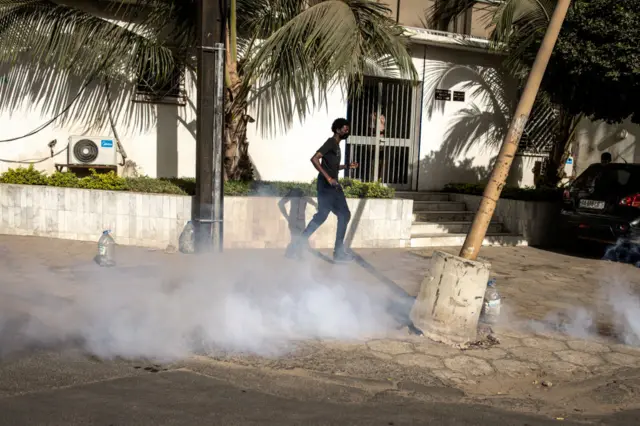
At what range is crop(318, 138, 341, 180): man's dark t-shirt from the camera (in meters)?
7.87

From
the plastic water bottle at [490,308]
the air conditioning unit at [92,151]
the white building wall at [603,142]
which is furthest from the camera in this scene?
the white building wall at [603,142]

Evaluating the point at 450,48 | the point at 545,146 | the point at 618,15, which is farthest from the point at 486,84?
the point at 618,15

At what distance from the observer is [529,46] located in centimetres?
1031

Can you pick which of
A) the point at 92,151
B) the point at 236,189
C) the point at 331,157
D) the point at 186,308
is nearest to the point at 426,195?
the point at 236,189

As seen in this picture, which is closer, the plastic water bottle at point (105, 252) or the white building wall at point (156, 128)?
the plastic water bottle at point (105, 252)

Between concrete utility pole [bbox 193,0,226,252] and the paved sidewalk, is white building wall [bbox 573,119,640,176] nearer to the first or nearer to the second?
the paved sidewalk

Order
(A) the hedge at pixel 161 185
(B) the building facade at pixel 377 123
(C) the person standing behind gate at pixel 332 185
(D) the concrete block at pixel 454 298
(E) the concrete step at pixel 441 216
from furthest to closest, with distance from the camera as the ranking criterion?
1. (E) the concrete step at pixel 441 216
2. (B) the building facade at pixel 377 123
3. (A) the hedge at pixel 161 185
4. (C) the person standing behind gate at pixel 332 185
5. (D) the concrete block at pixel 454 298

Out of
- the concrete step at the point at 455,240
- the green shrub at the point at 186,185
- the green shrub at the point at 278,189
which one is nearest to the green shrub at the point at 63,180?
the green shrub at the point at 186,185

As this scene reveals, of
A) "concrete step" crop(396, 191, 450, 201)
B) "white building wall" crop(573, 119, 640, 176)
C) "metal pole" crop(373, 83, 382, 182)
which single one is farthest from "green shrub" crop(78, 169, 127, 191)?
"white building wall" crop(573, 119, 640, 176)

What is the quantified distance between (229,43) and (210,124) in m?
1.93

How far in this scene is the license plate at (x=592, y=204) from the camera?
9.54 meters

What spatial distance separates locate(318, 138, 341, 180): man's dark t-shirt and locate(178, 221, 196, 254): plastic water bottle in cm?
197

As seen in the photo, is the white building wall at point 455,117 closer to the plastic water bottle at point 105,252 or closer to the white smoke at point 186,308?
the white smoke at point 186,308

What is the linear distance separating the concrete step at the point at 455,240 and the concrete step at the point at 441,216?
70 cm
